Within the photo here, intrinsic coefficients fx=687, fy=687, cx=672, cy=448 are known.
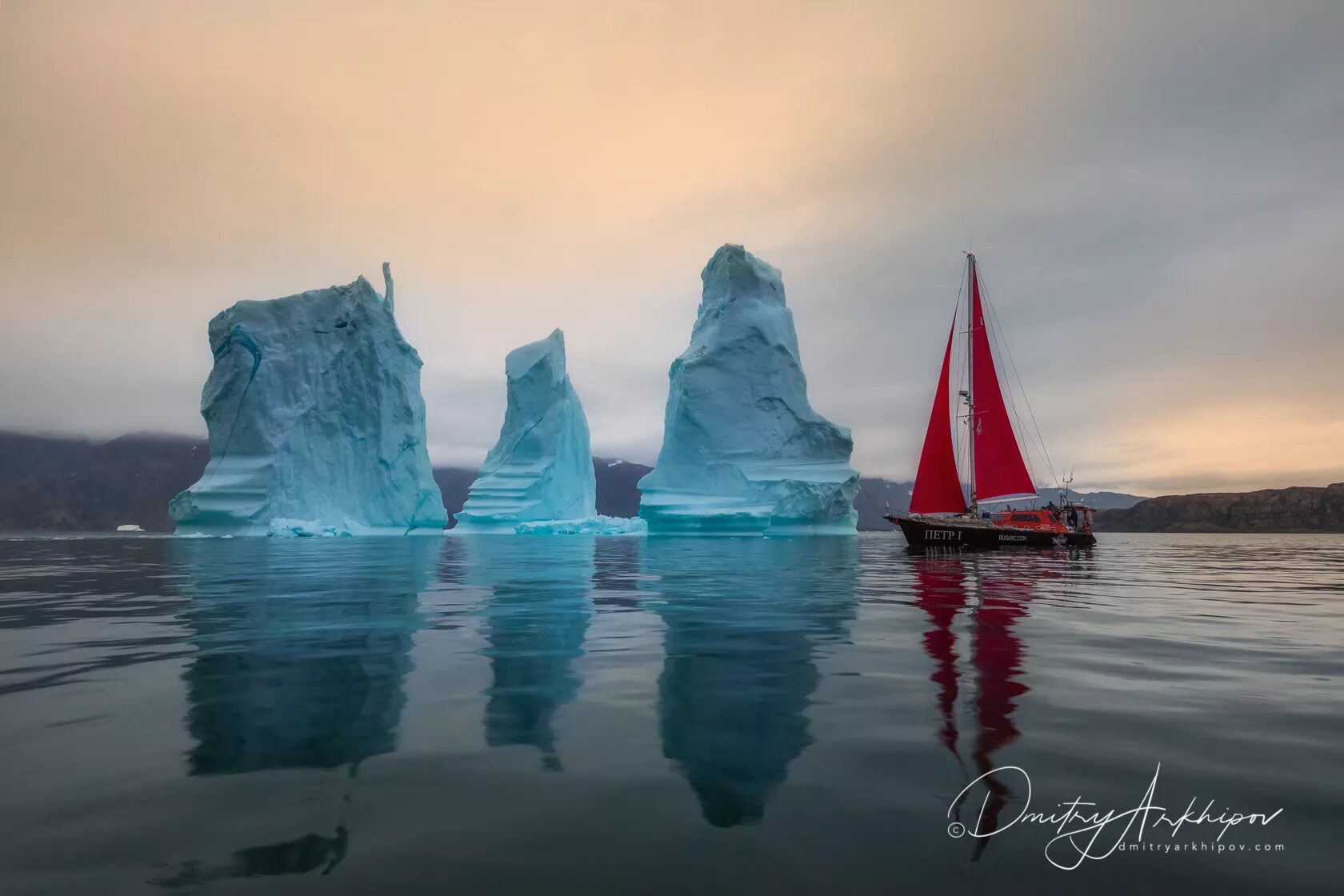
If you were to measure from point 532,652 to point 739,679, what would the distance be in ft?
6.64

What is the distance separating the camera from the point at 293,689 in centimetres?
471

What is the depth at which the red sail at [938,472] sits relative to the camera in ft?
85.9

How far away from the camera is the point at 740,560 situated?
2091 centimetres

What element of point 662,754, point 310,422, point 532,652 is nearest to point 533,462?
point 310,422

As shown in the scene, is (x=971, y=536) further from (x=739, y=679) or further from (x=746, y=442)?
(x=739, y=679)

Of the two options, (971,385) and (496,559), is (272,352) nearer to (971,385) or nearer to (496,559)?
(496,559)

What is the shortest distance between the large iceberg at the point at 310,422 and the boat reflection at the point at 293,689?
37799 mm

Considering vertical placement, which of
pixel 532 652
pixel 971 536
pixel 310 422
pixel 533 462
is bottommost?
pixel 532 652

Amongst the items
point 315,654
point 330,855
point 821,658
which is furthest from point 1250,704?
point 315,654

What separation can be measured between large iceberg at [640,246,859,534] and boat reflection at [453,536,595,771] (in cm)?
3046

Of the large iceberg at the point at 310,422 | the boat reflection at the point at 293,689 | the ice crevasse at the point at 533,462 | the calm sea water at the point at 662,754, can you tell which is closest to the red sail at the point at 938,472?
the calm sea water at the point at 662,754

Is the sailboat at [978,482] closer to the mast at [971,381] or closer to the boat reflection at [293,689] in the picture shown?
the mast at [971,381]

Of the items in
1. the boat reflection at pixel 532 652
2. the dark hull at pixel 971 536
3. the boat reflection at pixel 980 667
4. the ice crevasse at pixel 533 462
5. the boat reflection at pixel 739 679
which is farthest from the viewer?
the ice crevasse at pixel 533 462

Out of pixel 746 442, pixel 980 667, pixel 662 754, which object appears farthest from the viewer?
pixel 746 442
